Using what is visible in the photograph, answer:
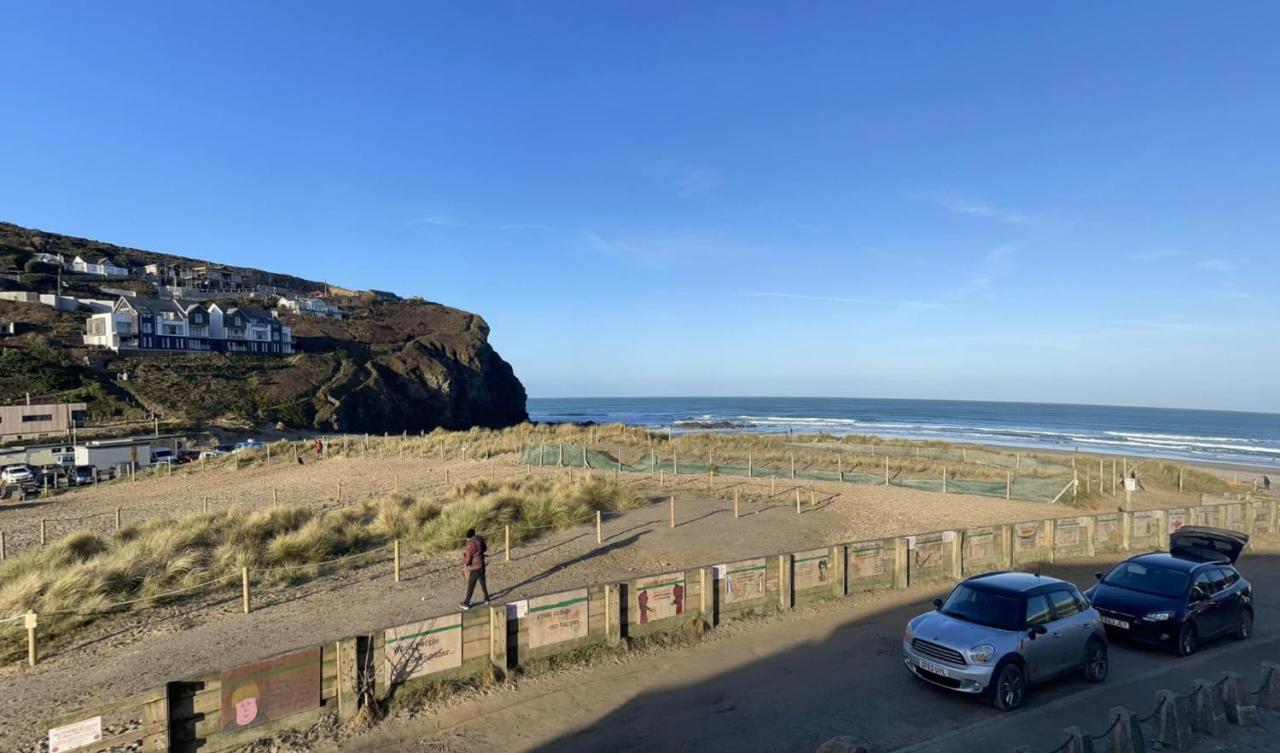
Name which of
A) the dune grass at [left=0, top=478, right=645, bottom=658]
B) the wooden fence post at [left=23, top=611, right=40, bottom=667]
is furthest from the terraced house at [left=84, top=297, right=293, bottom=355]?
the wooden fence post at [left=23, top=611, right=40, bottom=667]

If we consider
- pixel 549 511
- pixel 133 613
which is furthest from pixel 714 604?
pixel 133 613

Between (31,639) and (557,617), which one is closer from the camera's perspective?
(557,617)

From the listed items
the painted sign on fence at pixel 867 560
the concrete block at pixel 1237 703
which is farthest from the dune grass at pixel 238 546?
the concrete block at pixel 1237 703

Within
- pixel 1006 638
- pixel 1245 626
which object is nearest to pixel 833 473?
pixel 1245 626

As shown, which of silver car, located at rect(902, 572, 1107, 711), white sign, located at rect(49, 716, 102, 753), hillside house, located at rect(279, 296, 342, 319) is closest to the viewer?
white sign, located at rect(49, 716, 102, 753)

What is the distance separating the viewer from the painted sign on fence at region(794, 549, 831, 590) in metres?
12.8

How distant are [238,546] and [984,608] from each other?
686 inches

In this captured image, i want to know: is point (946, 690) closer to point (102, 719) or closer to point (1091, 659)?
point (1091, 659)

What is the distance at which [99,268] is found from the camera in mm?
122500

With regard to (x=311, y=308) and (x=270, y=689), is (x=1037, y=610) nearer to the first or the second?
(x=270, y=689)

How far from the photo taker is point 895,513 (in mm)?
23047

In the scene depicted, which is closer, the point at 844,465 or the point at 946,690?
the point at 946,690

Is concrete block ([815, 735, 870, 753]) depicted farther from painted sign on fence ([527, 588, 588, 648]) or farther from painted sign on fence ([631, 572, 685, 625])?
painted sign on fence ([631, 572, 685, 625])

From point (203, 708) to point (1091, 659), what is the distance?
11.8m
